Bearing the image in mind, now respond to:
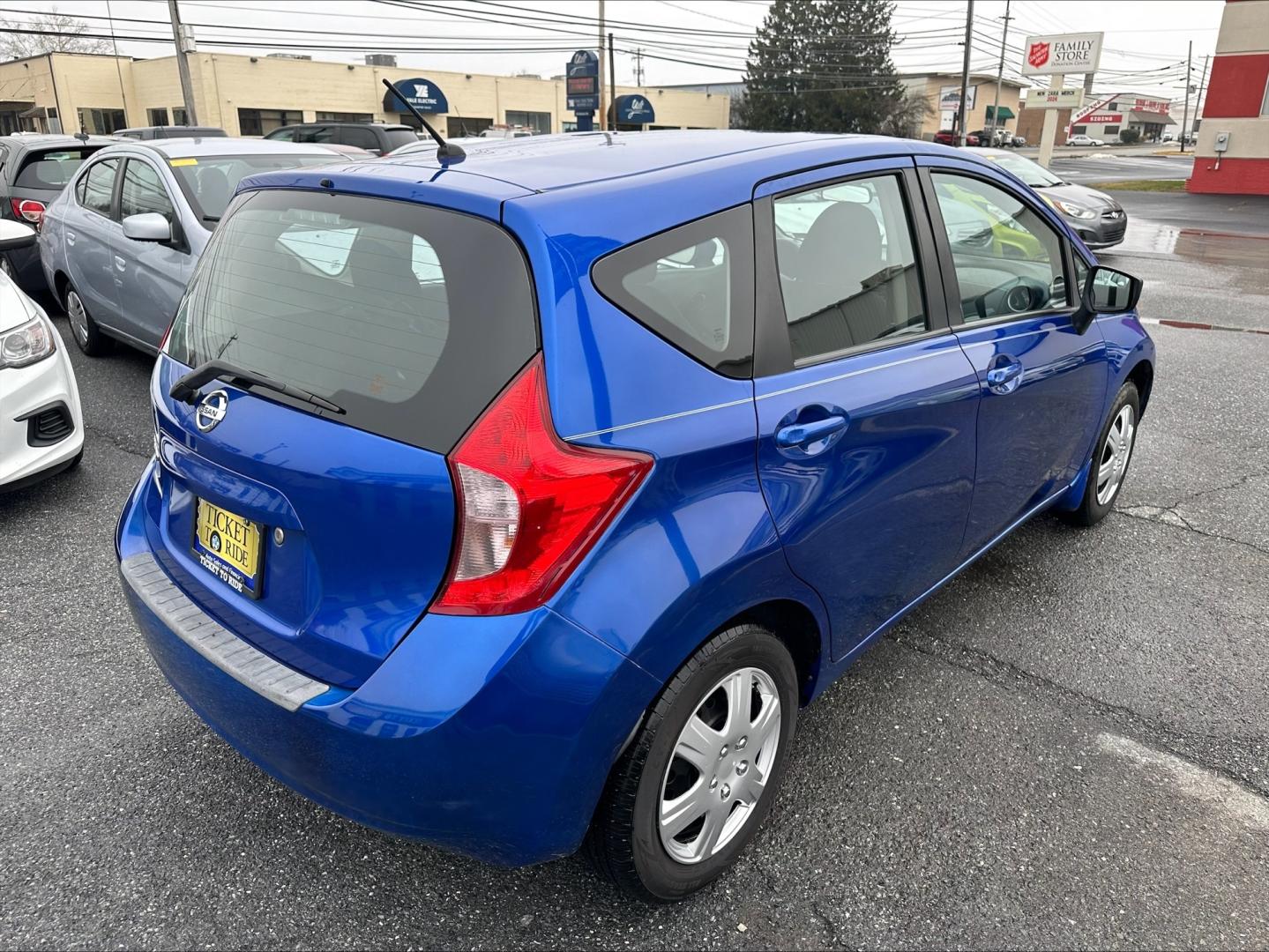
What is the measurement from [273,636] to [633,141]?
1592 millimetres

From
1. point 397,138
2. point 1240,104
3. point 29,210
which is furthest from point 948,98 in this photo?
point 29,210

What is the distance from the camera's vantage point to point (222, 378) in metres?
2.15

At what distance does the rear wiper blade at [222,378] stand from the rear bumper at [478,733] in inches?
23.7

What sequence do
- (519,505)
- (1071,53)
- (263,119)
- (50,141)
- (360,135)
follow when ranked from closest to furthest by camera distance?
(519,505)
(50,141)
(360,135)
(1071,53)
(263,119)

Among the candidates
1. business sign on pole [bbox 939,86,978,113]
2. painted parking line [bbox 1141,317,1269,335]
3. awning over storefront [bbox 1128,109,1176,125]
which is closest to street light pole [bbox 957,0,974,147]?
business sign on pole [bbox 939,86,978,113]

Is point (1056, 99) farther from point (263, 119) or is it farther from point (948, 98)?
point (948, 98)

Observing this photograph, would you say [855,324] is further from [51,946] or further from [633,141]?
[51,946]

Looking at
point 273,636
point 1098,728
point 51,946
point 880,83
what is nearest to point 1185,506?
point 1098,728

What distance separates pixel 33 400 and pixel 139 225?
1260 mm

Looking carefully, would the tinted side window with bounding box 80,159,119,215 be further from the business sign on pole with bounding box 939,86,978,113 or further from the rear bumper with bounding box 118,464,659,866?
the business sign on pole with bounding box 939,86,978,113

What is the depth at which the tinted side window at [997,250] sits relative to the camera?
284 cm

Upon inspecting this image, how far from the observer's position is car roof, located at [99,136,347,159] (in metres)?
6.21

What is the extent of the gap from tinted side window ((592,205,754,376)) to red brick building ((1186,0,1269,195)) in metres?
28.2

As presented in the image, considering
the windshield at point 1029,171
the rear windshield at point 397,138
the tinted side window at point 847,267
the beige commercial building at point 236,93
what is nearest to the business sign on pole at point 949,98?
the beige commercial building at point 236,93
